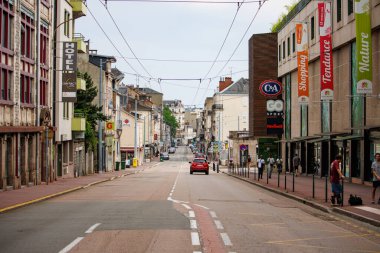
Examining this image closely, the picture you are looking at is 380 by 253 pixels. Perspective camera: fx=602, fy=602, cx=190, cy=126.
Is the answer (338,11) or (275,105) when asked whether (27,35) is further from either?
(275,105)

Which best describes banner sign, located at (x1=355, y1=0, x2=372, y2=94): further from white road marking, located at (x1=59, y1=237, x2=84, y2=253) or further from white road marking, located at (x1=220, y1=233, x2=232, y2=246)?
white road marking, located at (x1=59, y1=237, x2=84, y2=253)

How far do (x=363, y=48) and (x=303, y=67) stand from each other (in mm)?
14998

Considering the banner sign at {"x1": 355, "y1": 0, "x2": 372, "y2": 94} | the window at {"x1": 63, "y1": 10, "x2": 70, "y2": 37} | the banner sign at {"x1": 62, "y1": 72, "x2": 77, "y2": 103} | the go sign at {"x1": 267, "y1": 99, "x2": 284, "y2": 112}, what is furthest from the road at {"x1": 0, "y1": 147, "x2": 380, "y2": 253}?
the go sign at {"x1": 267, "y1": 99, "x2": 284, "y2": 112}

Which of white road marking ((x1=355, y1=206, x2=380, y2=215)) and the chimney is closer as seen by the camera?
white road marking ((x1=355, y1=206, x2=380, y2=215))

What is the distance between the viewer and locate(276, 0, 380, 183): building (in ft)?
100

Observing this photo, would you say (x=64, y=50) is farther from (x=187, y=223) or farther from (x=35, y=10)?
(x=187, y=223)

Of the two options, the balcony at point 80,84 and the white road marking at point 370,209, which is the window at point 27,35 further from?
the white road marking at point 370,209

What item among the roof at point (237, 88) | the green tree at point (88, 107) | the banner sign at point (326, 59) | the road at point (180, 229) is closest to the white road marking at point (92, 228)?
the road at point (180, 229)

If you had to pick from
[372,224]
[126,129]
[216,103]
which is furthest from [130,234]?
[216,103]

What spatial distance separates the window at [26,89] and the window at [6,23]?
2.77m

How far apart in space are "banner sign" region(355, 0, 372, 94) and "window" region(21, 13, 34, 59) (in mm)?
16298

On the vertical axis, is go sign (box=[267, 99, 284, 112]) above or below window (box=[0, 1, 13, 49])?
below

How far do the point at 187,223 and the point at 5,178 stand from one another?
15.5 m

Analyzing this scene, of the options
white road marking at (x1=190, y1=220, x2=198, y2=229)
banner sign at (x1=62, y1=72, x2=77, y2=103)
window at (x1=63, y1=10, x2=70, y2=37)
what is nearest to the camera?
white road marking at (x1=190, y1=220, x2=198, y2=229)
